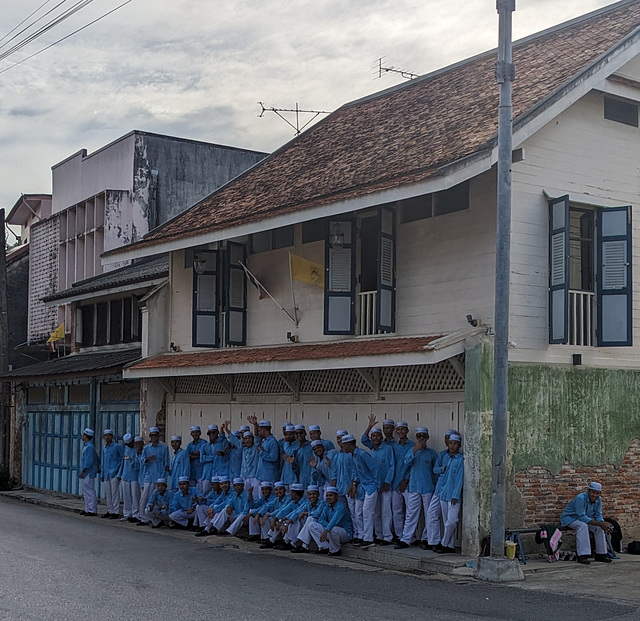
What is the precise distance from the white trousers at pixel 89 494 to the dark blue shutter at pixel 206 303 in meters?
3.60

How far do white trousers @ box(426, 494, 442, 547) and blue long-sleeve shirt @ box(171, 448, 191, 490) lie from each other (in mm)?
5633

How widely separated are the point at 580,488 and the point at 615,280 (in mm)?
3057

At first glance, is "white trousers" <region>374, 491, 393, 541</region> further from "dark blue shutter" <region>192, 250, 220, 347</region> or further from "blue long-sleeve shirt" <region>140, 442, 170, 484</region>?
"dark blue shutter" <region>192, 250, 220, 347</region>

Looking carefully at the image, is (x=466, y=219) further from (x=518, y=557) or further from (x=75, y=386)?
(x=75, y=386)

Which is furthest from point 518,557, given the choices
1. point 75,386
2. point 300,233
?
point 75,386

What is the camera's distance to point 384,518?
1457 centimetres

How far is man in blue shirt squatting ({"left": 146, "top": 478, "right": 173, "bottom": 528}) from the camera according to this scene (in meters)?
18.1

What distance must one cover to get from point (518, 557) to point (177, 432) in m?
9.26

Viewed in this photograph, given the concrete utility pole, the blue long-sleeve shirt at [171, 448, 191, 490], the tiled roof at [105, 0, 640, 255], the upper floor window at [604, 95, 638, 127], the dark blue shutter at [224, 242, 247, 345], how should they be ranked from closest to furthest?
the concrete utility pole < the tiled roof at [105, 0, 640, 255] < the upper floor window at [604, 95, 638, 127] < the blue long-sleeve shirt at [171, 448, 191, 490] < the dark blue shutter at [224, 242, 247, 345]

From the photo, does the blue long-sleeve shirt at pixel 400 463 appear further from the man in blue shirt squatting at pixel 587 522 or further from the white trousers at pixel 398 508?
the man in blue shirt squatting at pixel 587 522

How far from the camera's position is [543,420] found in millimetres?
14406

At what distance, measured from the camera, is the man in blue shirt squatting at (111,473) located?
2002cm

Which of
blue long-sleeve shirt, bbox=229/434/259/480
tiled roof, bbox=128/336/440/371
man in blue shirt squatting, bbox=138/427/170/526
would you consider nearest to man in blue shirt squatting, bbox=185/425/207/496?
man in blue shirt squatting, bbox=138/427/170/526

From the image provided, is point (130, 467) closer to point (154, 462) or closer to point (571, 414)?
Result: point (154, 462)
